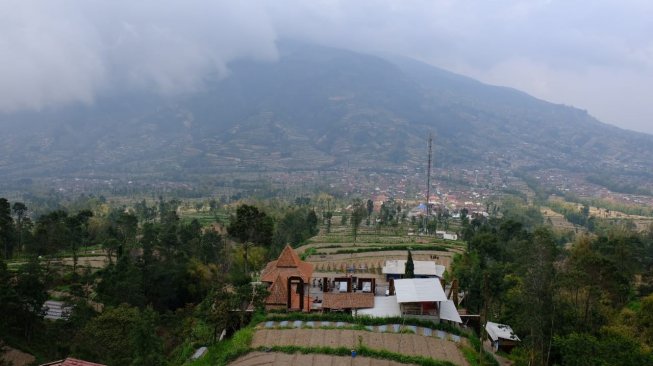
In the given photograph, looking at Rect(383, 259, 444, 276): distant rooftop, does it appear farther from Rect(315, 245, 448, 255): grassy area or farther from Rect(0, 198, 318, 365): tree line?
Rect(315, 245, 448, 255): grassy area

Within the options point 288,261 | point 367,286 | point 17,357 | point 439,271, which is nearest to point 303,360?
point 367,286

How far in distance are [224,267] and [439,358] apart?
69.7ft

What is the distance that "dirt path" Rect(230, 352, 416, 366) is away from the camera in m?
18.9

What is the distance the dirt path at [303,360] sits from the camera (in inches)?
742

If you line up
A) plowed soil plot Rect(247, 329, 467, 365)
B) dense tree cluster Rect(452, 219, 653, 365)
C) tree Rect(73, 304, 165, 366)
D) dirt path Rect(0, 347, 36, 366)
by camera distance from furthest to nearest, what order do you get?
dirt path Rect(0, 347, 36, 366) < tree Rect(73, 304, 165, 366) < plowed soil plot Rect(247, 329, 467, 365) < dense tree cluster Rect(452, 219, 653, 365)

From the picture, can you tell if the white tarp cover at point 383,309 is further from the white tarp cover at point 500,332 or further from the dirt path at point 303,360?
the white tarp cover at point 500,332

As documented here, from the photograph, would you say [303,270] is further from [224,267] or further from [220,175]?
[220,175]

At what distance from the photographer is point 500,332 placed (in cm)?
2378

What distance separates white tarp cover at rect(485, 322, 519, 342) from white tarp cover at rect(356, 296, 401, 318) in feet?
15.4

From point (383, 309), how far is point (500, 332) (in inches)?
229

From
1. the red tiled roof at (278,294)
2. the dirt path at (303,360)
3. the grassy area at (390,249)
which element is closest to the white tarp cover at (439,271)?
the grassy area at (390,249)

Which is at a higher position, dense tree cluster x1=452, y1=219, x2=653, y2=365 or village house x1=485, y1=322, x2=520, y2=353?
dense tree cluster x1=452, y1=219, x2=653, y2=365

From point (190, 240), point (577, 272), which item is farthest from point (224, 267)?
point (577, 272)

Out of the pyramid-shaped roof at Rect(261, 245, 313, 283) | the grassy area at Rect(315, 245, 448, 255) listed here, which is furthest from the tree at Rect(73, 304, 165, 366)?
the grassy area at Rect(315, 245, 448, 255)
